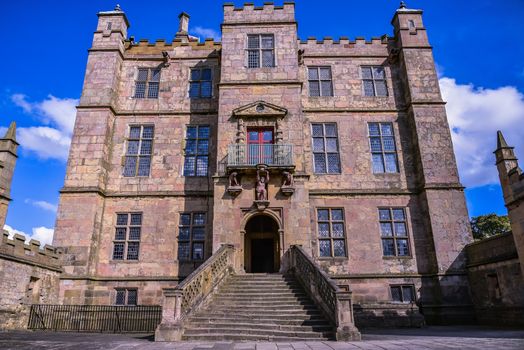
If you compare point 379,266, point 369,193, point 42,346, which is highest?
point 369,193

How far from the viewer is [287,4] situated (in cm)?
1841

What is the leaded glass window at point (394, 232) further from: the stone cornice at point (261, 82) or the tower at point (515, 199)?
the stone cornice at point (261, 82)

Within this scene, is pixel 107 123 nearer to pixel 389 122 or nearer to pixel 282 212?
pixel 282 212

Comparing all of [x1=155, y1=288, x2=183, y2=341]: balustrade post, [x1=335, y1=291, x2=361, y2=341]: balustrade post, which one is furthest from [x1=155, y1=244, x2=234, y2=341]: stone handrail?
[x1=335, y1=291, x2=361, y2=341]: balustrade post

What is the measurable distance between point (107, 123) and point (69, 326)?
28.8ft

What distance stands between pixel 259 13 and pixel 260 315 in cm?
1474

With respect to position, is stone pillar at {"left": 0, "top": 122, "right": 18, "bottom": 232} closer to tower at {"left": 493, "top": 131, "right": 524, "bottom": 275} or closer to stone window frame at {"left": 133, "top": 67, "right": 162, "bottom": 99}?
stone window frame at {"left": 133, "top": 67, "right": 162, "bottom": 99}

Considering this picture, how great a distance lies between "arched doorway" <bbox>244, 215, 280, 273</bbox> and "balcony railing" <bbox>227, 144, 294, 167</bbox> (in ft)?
8.60

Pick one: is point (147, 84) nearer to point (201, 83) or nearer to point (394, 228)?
point (201, 83)

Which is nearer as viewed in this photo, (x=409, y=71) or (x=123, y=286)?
(x=123, y=286)

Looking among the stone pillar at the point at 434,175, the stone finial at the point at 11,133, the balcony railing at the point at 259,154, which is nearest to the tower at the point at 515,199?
the stone pillar at the point at 434,175

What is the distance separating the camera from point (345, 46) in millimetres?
18812

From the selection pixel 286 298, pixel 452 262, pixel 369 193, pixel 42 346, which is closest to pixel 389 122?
pixel 369 193

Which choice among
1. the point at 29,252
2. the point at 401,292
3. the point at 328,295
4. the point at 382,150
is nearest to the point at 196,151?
the point at 29,252
